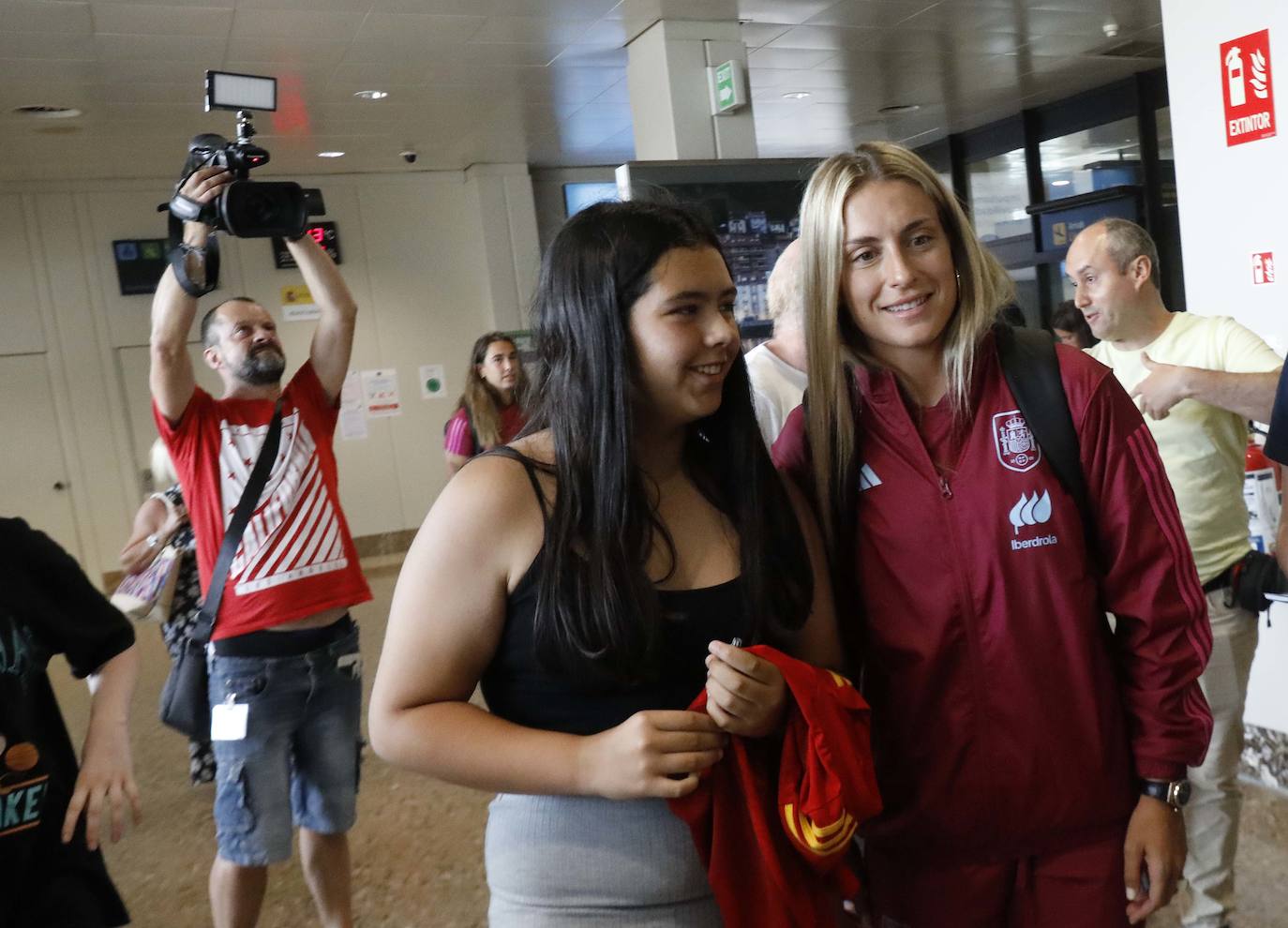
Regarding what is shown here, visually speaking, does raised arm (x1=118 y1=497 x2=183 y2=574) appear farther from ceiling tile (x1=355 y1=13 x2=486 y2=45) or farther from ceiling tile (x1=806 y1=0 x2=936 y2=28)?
ceiling tile (x1=806 y1=0 x2=936 y2=28)

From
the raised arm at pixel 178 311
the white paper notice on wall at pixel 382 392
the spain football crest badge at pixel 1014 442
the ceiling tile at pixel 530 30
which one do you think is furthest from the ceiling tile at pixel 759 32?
the spain football crest badge at pixel 1014 442

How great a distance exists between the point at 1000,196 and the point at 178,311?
9.75m

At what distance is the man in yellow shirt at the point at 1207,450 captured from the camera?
8.59 ft

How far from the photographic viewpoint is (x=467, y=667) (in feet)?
4.05

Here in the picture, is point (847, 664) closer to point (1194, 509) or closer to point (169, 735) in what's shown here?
point (1194, 509)

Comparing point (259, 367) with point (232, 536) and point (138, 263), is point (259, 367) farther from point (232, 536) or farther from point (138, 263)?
point (138, 263)

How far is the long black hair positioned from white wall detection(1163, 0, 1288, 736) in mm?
2779

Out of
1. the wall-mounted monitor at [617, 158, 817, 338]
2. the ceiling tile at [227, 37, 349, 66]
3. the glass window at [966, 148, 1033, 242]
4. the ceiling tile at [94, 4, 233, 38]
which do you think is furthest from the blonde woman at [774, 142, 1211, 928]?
the glass window at [966, 148, 1033, 242]

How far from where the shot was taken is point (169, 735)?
16.8ft

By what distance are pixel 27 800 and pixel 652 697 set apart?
31.1 inches

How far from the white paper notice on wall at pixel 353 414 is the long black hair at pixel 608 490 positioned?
8.86 meters

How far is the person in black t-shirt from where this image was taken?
4.45ft

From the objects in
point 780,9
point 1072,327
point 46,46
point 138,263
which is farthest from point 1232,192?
point 138,263

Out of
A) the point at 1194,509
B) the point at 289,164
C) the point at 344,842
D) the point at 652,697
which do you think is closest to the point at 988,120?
the point at 289,164
